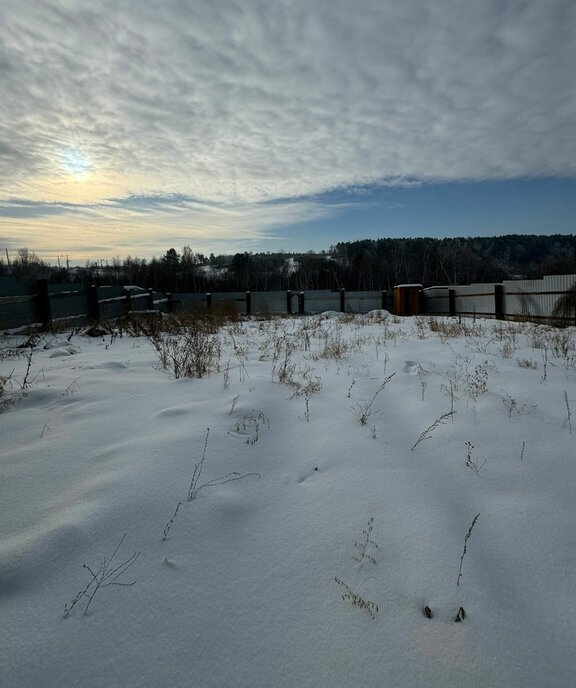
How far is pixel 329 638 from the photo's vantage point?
51.9 inches

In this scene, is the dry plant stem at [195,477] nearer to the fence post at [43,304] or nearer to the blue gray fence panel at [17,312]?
A: the blue gray fence panel at [17,312]

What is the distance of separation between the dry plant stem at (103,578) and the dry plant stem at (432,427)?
1960 mm

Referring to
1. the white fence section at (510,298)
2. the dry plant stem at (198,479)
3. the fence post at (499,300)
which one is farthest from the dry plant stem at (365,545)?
the fence post at (499,300)

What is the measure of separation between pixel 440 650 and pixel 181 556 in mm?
1055

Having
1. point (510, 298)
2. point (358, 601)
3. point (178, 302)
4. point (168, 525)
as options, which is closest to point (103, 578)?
point (168, 525)

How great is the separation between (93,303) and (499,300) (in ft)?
48.6

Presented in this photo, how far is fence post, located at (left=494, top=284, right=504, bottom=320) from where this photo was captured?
1448 cm

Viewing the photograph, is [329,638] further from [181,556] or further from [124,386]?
[124,386]

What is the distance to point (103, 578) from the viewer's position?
1482mm

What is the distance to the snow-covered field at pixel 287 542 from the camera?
1.23 meters

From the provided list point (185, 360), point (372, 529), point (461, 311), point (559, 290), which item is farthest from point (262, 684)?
point (461, 311)

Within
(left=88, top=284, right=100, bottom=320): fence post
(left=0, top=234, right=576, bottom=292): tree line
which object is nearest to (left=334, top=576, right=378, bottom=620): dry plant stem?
(left=88, top=284, right=100, bottom=320): fence post

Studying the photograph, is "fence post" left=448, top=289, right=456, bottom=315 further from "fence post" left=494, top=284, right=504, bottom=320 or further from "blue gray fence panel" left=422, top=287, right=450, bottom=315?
"fence post" left=494, top=284, right=504, bottom=320

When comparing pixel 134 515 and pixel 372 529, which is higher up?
pixel 134 515
